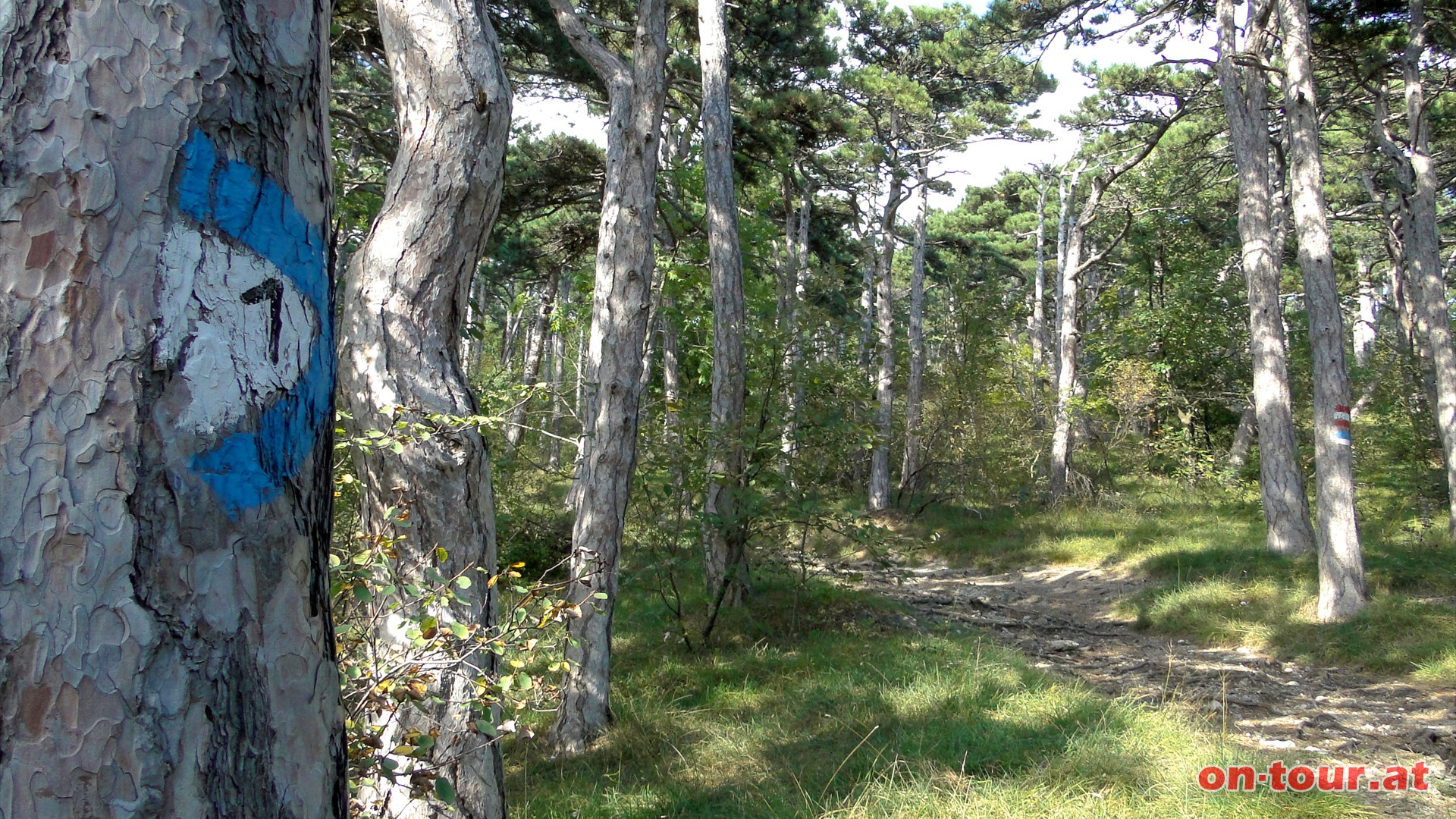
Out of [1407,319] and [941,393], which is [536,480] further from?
[1407,319]

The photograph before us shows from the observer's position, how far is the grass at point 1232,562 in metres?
7.61

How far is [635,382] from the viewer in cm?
542

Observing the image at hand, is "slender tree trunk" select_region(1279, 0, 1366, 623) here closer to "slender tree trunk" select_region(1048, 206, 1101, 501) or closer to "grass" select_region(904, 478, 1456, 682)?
"grass" select_region(904, 478, 1456, 682)

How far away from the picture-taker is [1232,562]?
10.3 meters

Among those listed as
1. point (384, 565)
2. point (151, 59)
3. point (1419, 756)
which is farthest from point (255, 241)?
point (1419, 756)

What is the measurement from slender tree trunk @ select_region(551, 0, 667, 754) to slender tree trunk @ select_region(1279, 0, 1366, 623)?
6670 millimetres

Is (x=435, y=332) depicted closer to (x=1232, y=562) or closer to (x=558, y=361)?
(x=1232, y=562)

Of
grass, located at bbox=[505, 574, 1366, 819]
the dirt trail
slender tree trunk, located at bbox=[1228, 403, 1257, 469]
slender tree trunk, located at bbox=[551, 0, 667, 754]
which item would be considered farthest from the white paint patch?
slender tree trunk, located at bbox=[1228, 403, 1257, 469]

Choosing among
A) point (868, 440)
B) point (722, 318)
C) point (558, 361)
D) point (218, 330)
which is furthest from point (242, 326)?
point (558, 361)

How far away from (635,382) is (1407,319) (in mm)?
17106

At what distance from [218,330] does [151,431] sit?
140 millimetres

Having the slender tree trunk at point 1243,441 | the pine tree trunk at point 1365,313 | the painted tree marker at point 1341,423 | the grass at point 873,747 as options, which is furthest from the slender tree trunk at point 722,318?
the pine tree trunk at point 1365,313

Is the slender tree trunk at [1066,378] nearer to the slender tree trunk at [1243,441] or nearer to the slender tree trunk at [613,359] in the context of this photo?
the slender tree trunk at [1243,441]

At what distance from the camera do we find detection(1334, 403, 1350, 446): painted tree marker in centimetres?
828
